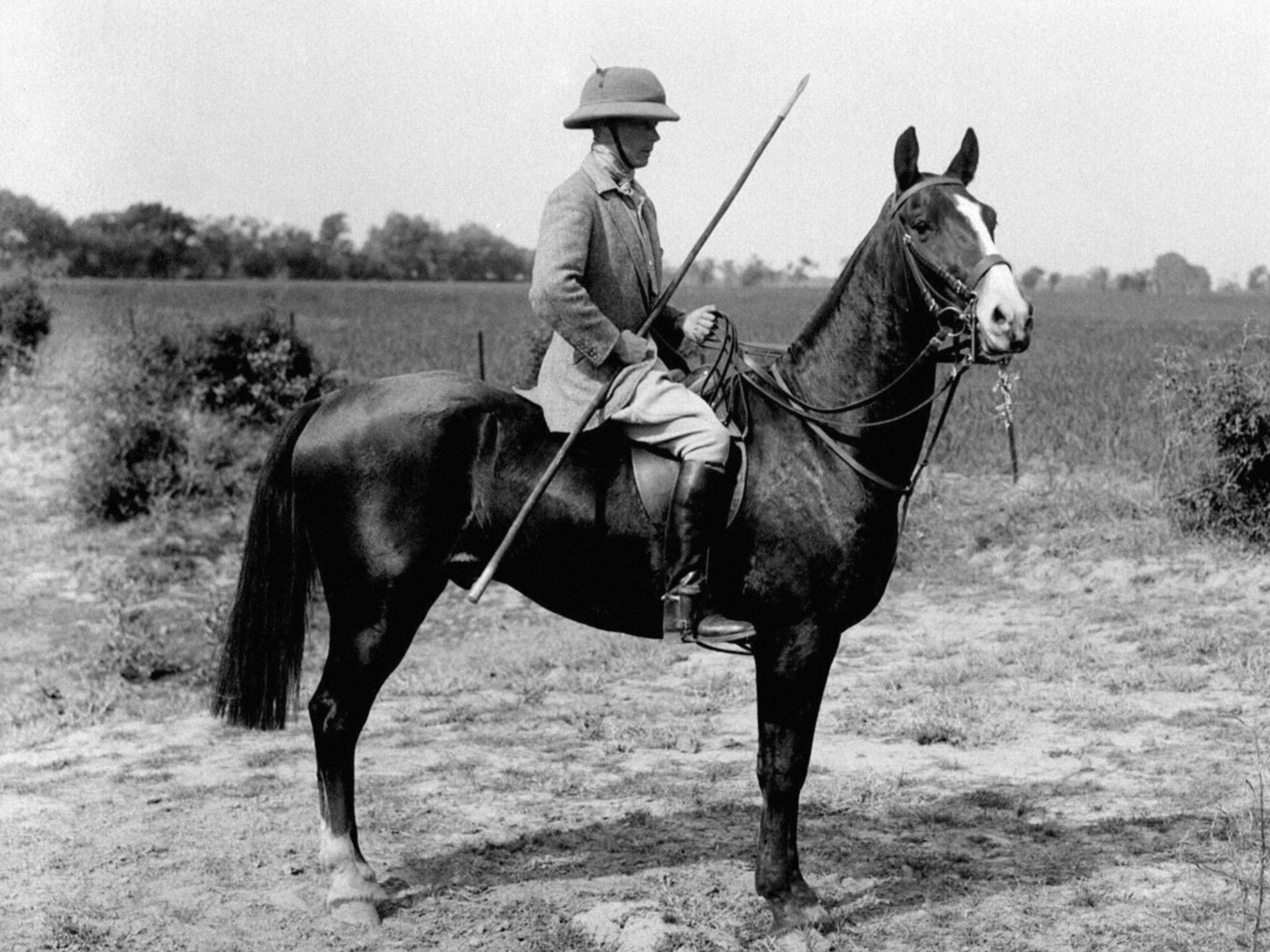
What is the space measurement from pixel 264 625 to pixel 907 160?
10.5 feet

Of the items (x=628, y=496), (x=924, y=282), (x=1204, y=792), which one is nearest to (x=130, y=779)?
(x=628, y=496)

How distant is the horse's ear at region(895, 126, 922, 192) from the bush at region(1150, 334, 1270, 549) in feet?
24.3

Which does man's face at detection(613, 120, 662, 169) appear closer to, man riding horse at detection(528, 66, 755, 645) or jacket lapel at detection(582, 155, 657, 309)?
man riding horse at detection(528, 66, 755, 645)

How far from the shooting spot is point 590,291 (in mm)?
5297

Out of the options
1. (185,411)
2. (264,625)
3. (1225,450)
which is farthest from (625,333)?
(185,411)

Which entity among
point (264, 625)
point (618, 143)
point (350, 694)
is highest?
point (618, 143)

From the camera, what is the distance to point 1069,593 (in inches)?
439

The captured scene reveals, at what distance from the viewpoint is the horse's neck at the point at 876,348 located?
497 cm

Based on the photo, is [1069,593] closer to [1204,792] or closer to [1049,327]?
[1204,792]

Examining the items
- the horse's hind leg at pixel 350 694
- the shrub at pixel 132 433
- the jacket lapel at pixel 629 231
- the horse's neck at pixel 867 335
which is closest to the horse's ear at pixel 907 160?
the horse's neck at pixel 867 335

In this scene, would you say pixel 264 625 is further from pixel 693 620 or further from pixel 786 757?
pixel 786 757

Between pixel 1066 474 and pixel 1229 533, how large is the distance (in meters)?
2.83

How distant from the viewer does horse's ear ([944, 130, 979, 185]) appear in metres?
4.94

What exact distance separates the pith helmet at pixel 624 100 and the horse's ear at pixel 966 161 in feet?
3.38
